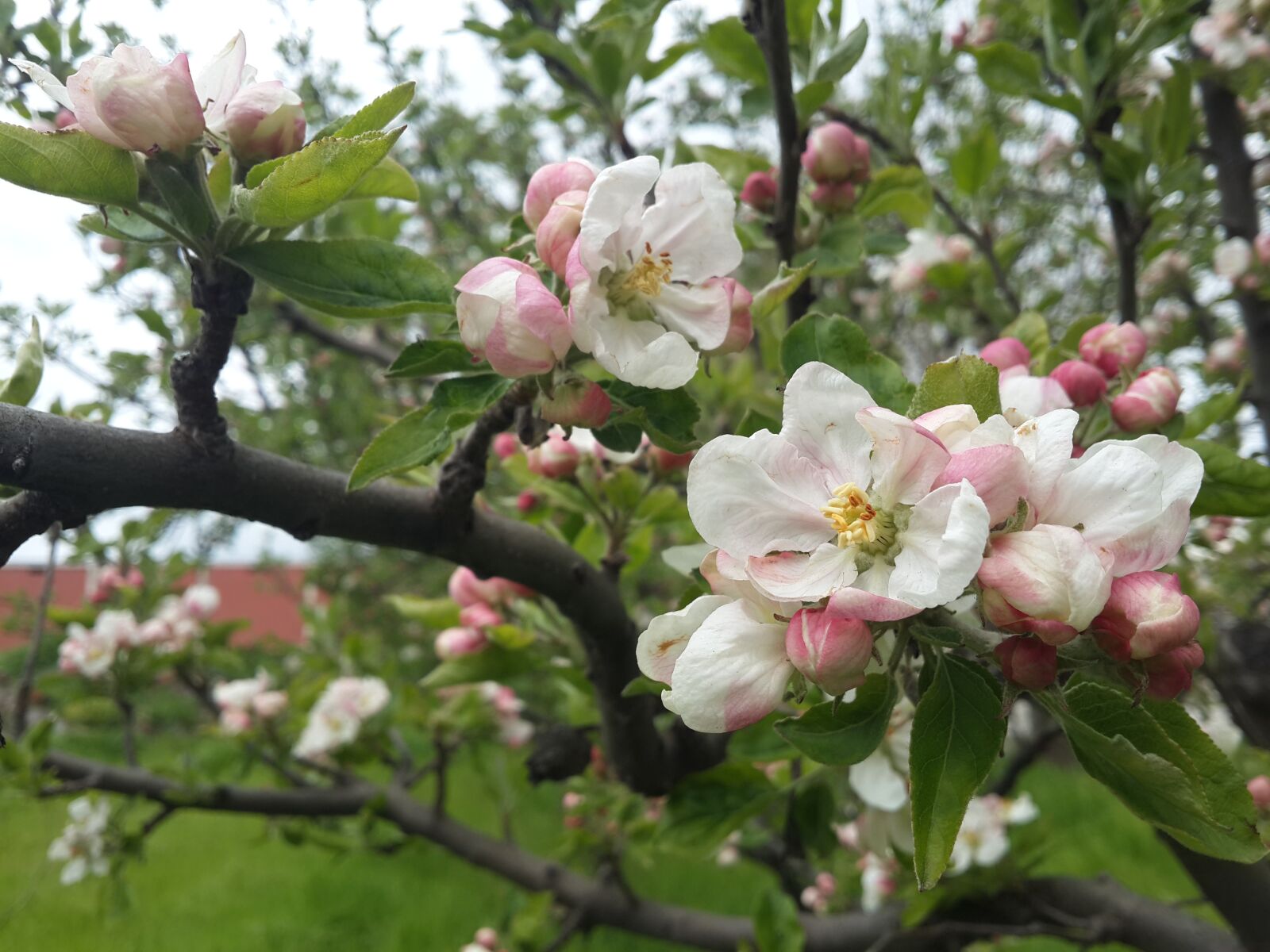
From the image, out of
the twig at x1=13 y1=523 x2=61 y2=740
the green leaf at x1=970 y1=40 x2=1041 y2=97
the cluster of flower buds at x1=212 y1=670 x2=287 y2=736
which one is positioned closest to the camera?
the green leaf at x1=970 y1=40 x2=1041 y2=97

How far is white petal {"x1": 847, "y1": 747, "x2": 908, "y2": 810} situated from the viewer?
1.10 meters

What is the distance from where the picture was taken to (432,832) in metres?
1.85

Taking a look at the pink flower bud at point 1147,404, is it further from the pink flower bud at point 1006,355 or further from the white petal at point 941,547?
the white petal at point 941,547

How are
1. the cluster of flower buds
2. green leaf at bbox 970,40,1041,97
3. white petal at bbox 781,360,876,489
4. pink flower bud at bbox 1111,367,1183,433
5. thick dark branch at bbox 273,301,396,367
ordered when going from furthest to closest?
thick dark branch at bbox 273,301,396,367 < the cluster of flower buds < green leaf at bbox 970,40,1041,97 < pink flower bud at bbox 1111,367,1183,433 < white petal at bbox 781,360,876,489

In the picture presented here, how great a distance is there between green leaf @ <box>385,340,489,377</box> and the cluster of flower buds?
1820 mm

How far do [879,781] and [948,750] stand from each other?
650 mm

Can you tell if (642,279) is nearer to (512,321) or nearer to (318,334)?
(512,321)

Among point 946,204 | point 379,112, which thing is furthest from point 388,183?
point 946,204

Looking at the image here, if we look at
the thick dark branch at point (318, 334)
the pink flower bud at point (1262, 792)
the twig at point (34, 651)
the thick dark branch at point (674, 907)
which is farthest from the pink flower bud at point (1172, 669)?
the thick dark branch at point (318, 334)

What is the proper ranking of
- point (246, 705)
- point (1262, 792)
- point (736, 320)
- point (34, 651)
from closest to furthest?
point (736, 320), point (1262, 792), point (34, 651), point (246, 705)

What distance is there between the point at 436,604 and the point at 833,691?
33.0 inches

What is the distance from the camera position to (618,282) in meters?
0.66

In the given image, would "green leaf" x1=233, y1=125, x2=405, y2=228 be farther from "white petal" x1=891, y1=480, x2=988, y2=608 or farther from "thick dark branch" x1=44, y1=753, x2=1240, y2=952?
"thick dark branch" x1=44, y1=753, x2=1240, y2=952

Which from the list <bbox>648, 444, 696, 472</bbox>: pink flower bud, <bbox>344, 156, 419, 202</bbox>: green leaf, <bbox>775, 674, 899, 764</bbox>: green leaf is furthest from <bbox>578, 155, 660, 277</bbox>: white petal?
<bbox>648, 444, 696, 472</bbox>: pink flower bud
